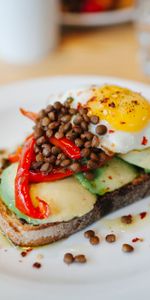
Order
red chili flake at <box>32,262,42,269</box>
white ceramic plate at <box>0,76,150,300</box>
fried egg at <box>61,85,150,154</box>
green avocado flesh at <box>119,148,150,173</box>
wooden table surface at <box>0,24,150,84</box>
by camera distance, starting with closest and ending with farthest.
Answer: white ceramic plate at <box>0,76,150,300</box>
red chili flake at <box>32,262,42,269</box>
fried egg at <box>61,85,150,154</box>
green avocado flesh at <box>119,148,150,173</box>
wooden table surface at <box>0,24,150,84</box>

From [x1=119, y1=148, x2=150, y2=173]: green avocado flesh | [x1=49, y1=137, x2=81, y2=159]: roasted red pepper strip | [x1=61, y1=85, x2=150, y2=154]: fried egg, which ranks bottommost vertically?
[x1=119, y1=148, x2=150, y2=173]: green avocado flesh

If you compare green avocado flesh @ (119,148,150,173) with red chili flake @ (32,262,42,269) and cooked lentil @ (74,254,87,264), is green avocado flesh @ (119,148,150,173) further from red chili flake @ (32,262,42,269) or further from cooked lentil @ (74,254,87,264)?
red chili flake @ (32,262,42,269)

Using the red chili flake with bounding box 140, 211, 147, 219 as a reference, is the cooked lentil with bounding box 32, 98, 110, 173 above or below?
above

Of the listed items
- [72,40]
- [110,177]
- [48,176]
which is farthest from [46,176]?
[72,40]

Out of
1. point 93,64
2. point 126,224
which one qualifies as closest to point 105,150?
point 126,224

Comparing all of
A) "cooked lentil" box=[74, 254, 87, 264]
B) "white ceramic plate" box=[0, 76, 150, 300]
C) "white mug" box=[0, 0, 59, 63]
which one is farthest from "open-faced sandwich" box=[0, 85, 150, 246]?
"white mug" box=[0, 0, 59, 63]

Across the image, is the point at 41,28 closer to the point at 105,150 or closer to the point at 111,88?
the point at 111,88

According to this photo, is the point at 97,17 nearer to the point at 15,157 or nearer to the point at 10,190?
the point at 15,157

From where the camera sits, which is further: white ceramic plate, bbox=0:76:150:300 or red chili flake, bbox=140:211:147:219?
red chili flake, bbox=140:211:147:219
